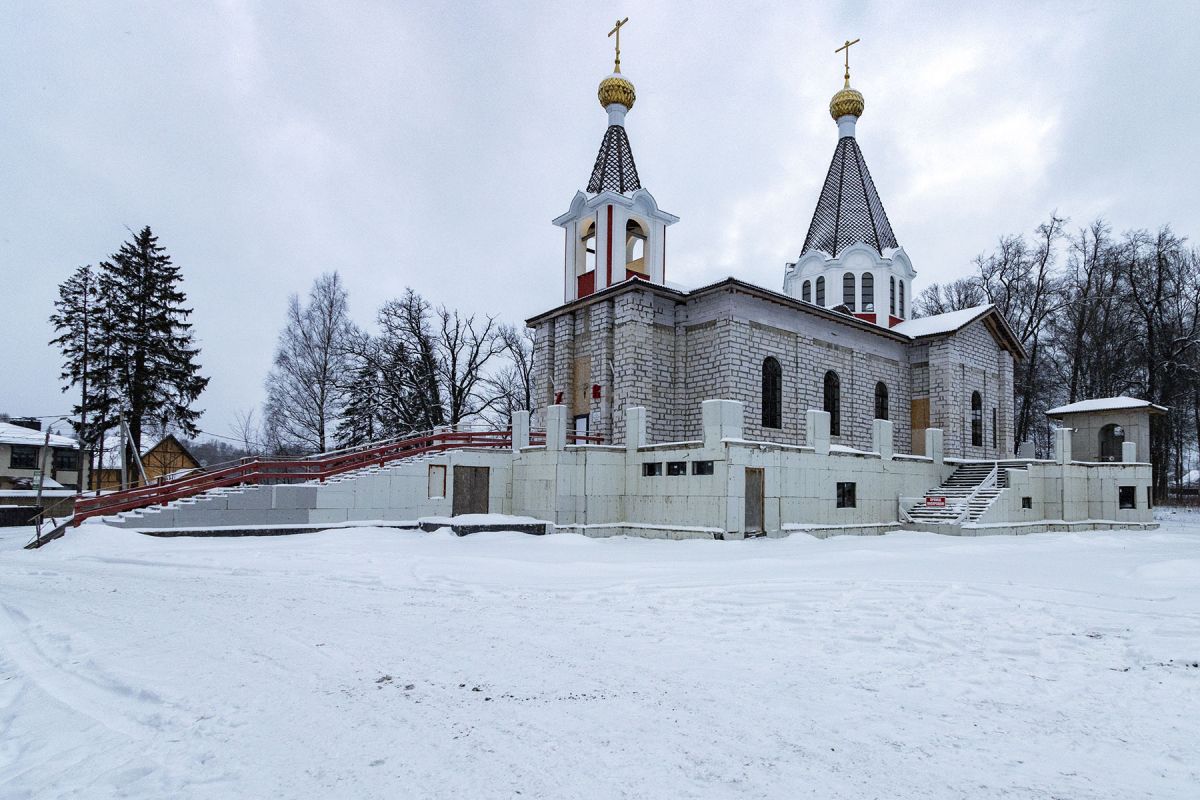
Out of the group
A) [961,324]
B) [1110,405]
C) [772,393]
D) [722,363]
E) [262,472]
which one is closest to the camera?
[262,472]

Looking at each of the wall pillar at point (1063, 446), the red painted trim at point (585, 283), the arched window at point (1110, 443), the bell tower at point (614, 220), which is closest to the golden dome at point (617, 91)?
the bell tower at point (614, 220)

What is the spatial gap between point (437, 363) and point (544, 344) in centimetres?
1250

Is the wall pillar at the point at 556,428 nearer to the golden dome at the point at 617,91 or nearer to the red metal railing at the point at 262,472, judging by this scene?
the red metal railing at the point at 262,472

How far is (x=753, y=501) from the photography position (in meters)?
17.0

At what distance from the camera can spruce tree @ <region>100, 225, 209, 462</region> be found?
29.7 m

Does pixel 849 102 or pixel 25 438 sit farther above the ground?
pixel 849 102

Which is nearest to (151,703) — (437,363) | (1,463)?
(437,363)

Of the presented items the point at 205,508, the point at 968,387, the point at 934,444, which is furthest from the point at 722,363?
the point at 205,508

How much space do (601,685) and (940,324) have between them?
28.0 metres

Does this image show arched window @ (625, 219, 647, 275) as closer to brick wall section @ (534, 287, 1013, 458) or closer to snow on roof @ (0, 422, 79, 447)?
brick wall section @ (534, 287, 1013, 458)

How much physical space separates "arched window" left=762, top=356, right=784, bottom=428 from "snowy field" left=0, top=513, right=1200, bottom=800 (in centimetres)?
1296

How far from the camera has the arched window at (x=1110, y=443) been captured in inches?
1106

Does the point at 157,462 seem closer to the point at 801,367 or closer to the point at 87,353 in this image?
the point at 87,353

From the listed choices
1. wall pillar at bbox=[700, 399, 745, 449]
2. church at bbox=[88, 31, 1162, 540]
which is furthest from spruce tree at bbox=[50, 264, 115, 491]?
wall pillar at bbox=[700, 399, 745, 449]
